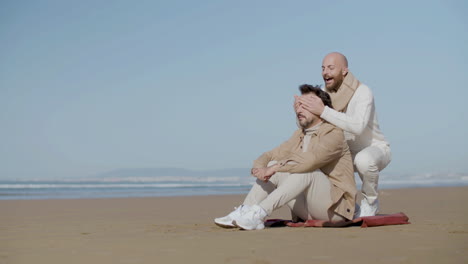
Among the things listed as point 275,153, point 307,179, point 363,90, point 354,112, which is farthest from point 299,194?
point 363,90

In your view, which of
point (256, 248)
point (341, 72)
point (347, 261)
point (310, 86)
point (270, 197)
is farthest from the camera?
point (341, 72)

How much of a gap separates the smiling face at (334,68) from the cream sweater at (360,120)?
215mm

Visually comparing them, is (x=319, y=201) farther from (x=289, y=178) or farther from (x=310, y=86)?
(x=310, y=86)

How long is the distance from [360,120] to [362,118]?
2.3 inches

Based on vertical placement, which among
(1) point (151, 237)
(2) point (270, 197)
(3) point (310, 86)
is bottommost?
(1) point (151, 237)

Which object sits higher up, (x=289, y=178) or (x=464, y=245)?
(x=289, y=178)

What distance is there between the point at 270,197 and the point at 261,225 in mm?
259

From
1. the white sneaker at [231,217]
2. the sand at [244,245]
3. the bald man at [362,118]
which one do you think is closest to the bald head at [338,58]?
the bald man at [362,118]

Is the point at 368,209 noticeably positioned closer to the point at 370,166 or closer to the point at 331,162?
the point at 370,166

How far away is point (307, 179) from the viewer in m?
4.36

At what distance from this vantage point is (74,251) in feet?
11.2

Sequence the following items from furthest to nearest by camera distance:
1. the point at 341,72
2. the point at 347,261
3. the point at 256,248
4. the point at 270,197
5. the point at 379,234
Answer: the point at 341,72, the point at 270,197, the point at 379,234, the point at 256,248, the point at 347,261

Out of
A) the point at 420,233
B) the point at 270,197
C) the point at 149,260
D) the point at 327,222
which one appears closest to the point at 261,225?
the point at 270,197

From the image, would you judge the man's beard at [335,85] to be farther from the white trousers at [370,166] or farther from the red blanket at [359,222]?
the red blanket at [359,222]
